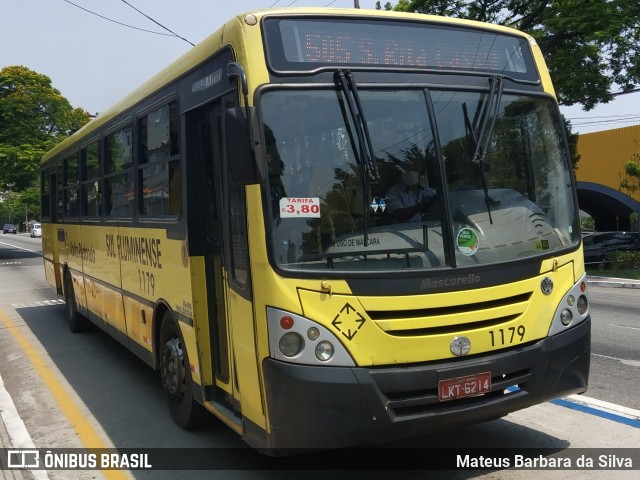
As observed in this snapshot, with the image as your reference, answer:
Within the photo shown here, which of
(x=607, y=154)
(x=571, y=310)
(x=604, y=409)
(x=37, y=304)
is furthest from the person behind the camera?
(x=607, y=154)

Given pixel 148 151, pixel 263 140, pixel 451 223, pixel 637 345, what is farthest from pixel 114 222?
pixel 637 345

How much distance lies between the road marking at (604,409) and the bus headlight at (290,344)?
3192mm

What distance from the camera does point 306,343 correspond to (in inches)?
143

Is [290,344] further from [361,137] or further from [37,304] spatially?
[37,304]

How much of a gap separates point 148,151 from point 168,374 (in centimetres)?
211

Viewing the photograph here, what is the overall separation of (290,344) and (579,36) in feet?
68.0

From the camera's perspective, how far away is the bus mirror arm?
12.1 feet

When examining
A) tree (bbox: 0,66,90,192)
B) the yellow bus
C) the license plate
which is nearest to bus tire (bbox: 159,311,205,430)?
the yellow bus

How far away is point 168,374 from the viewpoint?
571cm

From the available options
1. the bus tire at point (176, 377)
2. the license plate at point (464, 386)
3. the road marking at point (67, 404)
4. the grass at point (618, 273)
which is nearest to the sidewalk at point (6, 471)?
the road marking at point (67, 404)

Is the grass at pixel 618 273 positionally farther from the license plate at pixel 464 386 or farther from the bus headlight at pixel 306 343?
the bus headlight at pixel 306 343

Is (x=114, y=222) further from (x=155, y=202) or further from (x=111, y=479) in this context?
(x=111, y=479)

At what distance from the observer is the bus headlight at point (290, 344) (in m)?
3.64

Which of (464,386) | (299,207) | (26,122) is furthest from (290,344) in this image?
(26,122)
